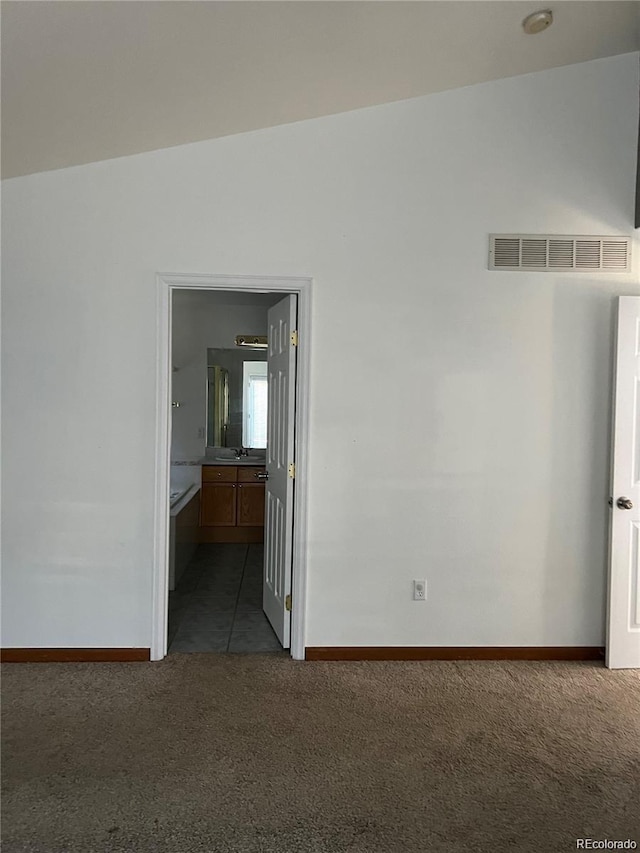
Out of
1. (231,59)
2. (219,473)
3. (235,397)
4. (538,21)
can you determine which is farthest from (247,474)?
(538,21)

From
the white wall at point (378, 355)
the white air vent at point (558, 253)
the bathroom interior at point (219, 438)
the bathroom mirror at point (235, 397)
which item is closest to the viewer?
the white wall at point (378, 355)

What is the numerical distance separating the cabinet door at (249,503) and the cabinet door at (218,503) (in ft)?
0.20

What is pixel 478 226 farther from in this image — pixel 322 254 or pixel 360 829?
pixel 360 829

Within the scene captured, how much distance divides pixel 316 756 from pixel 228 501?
12.2 feet

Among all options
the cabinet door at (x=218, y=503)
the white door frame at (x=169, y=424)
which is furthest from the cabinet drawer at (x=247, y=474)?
the white door frame at (x=169, y=424)

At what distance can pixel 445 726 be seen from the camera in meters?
2.71

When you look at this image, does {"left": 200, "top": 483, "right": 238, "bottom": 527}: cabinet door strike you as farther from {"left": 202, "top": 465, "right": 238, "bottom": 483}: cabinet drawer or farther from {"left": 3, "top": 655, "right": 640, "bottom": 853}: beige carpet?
{"left": 3, "top": 655, "right": 640, "bottom": 853}: beige carpet

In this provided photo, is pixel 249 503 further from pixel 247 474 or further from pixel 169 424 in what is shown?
pixel 169 424

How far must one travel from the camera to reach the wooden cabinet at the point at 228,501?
5992 millimetres

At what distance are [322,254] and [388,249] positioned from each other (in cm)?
37

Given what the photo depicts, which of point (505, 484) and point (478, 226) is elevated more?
point (478, 226)

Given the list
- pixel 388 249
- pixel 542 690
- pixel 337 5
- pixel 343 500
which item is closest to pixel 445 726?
pixel 542 690

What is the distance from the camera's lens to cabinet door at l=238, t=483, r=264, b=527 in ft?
19.7

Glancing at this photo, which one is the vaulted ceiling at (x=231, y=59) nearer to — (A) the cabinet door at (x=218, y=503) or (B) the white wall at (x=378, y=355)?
(B) the white wall at (x=378, y=355)
